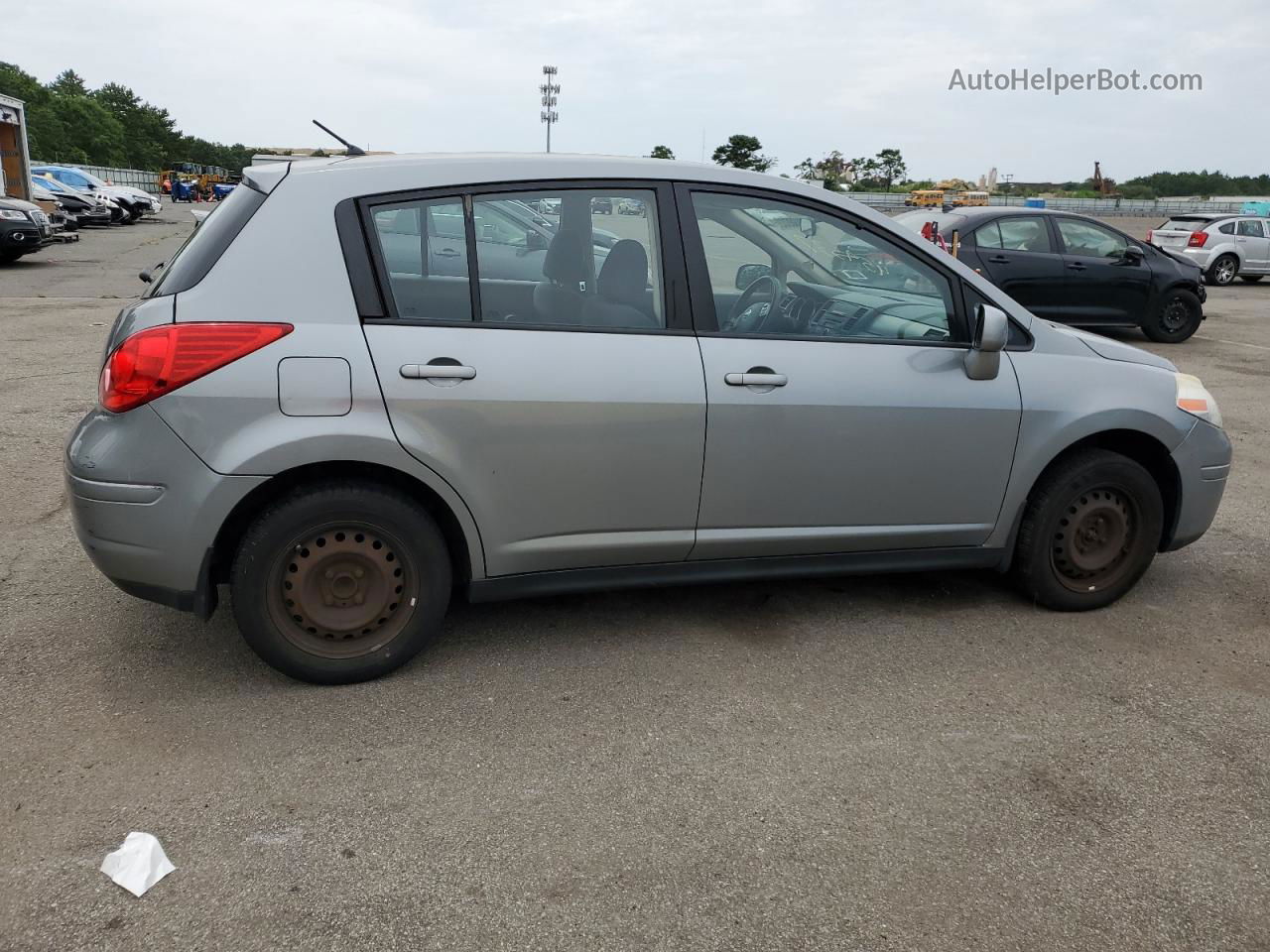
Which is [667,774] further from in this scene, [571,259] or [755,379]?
[571,259]

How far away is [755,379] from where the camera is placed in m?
3.71

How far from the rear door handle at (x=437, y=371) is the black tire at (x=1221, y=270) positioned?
23.9 m

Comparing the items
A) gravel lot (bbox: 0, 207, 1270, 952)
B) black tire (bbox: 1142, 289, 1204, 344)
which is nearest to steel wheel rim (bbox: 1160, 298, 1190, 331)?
black tire (bbox: 1142, 289, 1204, 344)

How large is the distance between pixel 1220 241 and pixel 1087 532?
2208cm

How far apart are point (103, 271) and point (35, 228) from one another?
1.51 meters

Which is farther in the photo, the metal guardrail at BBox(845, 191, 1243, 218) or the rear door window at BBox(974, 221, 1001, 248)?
the metal guardrail at BBox(845, 191, 1243, 218)

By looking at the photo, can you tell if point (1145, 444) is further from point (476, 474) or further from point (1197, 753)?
point (476, 474)

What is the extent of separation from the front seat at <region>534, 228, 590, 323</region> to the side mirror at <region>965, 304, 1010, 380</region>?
4.81 ft

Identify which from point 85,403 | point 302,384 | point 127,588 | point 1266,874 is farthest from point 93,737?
point 85,403

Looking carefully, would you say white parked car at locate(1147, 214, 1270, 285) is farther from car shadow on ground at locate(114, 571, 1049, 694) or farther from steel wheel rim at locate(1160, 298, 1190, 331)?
car shadow on ground at locate(114, 571, 1049, 694)

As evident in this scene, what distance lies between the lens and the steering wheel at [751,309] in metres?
3.79

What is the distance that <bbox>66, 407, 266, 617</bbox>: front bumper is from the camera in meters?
3.24

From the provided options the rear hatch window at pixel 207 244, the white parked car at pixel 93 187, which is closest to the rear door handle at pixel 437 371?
the rear hatch window at pixel 207 244

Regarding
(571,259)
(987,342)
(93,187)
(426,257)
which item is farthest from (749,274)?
(93,187)
